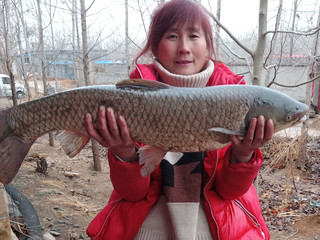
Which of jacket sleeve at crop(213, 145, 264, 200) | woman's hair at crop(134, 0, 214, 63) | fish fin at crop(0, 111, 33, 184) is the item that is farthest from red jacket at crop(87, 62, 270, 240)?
fish fin at crop(0, 111, 33, 184)

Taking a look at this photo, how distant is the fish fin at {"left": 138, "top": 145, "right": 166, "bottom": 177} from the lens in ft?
5.41

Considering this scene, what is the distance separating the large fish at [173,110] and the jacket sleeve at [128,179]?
0.08m

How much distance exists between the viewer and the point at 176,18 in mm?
1842

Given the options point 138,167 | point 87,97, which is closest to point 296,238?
point 138,167

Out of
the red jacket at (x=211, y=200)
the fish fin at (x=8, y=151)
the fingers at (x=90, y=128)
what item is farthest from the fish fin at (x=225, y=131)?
the fish fin at (x=8, y=151)

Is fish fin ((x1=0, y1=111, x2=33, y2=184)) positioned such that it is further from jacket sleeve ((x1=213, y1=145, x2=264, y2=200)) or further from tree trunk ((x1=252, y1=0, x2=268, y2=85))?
tree trunk ((x1=252, y1=0, x2=268, y2=85))

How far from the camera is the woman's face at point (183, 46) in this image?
1.81m

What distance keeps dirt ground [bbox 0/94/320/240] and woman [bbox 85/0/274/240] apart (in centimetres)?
300

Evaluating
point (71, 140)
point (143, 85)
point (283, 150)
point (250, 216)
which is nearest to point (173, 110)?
point (143, 85)

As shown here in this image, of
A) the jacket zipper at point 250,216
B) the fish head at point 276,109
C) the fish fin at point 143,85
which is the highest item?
the fish fin at point 143,85

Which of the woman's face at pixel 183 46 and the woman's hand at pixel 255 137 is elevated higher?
the woman's face at pixel 183 46

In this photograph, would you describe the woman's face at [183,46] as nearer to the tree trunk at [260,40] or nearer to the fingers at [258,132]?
the fingers at [258,132]

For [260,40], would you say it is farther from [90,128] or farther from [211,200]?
→ [90,128]

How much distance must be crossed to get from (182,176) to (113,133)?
0.50 meters
